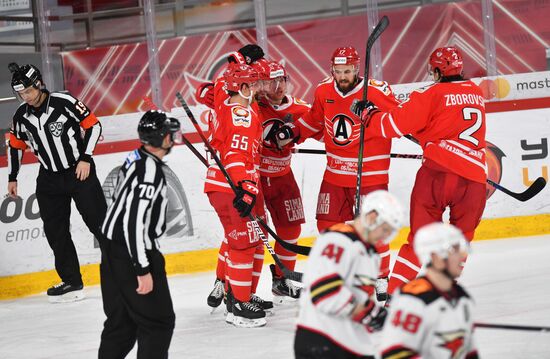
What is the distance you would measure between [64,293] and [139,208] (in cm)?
278

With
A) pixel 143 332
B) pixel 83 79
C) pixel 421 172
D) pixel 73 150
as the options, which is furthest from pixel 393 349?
pixel 83 79

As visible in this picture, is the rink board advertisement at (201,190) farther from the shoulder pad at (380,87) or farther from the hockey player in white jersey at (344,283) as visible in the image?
the hockey player in white jersey at (344,283)

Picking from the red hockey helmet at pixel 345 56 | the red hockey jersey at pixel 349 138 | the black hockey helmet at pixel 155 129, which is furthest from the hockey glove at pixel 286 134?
the black hockey helmet at pixel 155 129

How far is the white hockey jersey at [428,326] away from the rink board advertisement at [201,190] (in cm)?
405

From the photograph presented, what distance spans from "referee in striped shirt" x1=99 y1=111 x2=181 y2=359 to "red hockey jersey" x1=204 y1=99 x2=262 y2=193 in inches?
45.4

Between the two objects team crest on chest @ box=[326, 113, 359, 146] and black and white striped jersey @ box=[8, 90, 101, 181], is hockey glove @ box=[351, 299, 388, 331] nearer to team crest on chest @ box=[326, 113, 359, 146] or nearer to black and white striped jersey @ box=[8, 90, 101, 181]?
team crest on chest @ box=[326, 113, 359, 146]

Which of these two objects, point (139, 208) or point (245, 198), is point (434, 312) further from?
point (245, 198)

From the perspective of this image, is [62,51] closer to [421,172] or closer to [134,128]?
[134,128]

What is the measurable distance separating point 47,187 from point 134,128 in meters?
1.21

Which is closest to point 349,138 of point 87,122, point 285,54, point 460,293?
point 87,122

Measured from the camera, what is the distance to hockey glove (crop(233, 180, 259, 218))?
15.4ft

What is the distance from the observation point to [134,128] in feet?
23.2

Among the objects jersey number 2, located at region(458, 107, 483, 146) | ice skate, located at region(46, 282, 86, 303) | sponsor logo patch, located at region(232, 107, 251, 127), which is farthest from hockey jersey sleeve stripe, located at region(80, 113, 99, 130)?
jersey number 2, located at region(458, 107, 483, 146)

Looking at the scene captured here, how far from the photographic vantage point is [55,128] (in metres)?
5.89
